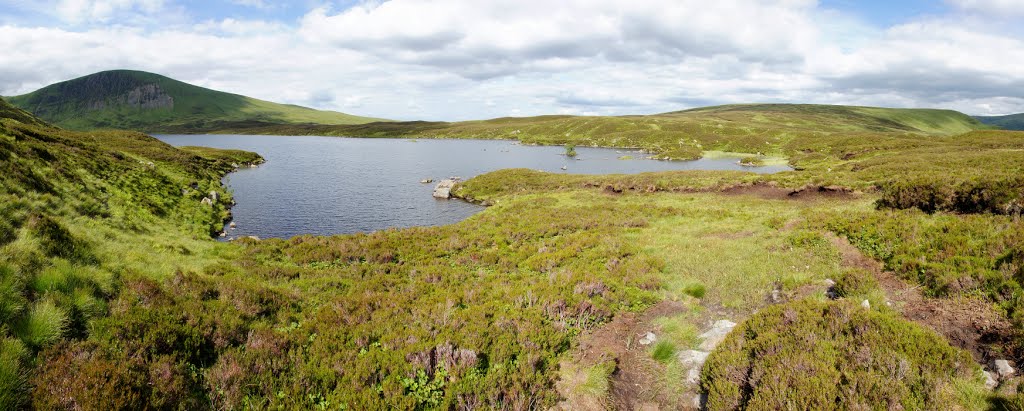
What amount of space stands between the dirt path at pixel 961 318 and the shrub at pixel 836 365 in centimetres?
104

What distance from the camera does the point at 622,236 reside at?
826 inches

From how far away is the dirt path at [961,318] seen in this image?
24.2ft

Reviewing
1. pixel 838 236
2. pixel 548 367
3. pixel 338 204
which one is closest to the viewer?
pixel 548 367

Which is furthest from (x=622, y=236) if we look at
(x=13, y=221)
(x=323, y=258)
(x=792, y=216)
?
(x=13, y=221)

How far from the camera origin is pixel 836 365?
699 centimetres

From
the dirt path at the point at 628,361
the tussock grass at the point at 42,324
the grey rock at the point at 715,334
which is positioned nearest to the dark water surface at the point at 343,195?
the tussock grass at the point at 42,324

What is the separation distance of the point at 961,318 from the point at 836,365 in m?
3.99

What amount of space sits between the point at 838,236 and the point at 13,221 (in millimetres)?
25700

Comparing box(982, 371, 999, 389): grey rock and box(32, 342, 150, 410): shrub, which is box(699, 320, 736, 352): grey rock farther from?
box(32, 342, 150, 410): shrub

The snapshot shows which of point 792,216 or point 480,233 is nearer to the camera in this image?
point 792,216

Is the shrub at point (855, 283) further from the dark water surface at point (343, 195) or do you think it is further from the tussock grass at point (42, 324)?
the dark water surface at point (343, 195)

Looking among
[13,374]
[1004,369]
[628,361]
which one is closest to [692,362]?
[628,361]

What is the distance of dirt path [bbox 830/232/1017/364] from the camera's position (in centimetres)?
739

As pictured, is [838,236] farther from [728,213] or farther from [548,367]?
[548,367]
